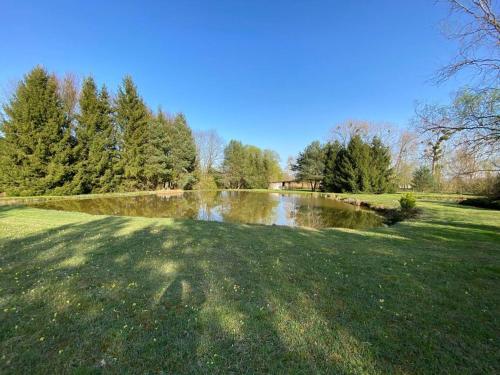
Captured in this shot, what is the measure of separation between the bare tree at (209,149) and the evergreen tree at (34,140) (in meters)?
24.4

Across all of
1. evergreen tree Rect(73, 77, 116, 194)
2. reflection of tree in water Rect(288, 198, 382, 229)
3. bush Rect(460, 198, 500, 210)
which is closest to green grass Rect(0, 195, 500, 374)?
reflection of tree in water Rect(288, 198, 382, 229)

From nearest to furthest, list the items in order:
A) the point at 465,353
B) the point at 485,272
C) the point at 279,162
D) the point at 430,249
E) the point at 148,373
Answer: the point at 148,373 < the point at 465,353 < the point at 485,272 < the point at 430,249 < the point at 279,162

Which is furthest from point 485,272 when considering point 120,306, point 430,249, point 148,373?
point 120,306

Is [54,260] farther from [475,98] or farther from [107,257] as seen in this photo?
[475,98]

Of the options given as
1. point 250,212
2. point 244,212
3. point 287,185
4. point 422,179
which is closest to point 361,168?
point 422,179

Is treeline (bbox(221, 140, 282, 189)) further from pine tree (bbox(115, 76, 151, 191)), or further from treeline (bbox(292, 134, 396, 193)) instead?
pine tree (bbox(115, 76, 151, 191))

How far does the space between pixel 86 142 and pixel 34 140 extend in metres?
4.38

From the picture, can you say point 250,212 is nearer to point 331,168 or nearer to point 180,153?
point 180,153

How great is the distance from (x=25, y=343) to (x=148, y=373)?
4.26 ft

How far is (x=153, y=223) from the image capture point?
8.33m

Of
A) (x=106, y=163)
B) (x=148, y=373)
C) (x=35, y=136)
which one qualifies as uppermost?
(x=35, y=136)

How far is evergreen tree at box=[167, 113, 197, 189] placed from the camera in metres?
33.4

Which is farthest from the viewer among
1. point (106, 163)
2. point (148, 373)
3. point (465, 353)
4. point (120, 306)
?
point (106, 163)

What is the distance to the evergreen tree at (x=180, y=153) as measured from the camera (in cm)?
3344
